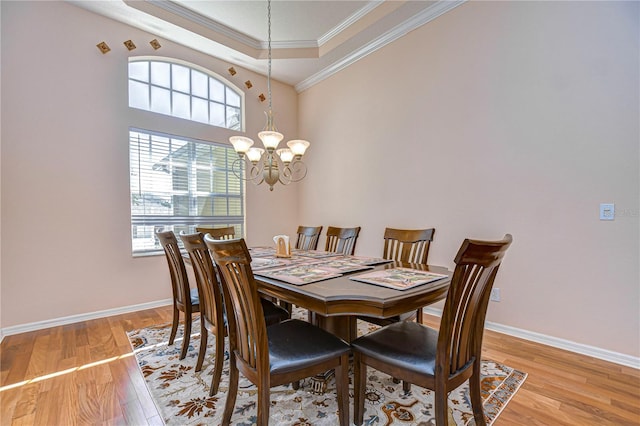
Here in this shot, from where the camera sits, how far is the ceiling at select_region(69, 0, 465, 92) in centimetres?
301

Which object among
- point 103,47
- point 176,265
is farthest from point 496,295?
point 103,47

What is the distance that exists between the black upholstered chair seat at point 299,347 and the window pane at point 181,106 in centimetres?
314

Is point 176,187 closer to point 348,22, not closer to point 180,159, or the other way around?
point 180,159

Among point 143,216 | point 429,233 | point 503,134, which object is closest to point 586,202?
point 503,134

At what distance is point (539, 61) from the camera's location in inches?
93.4

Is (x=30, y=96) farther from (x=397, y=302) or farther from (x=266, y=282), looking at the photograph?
(x=397, y=302)

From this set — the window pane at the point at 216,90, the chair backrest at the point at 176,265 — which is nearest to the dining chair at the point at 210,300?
the chair backrest at the point at 176,265

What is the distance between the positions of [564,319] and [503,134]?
61.1 inches

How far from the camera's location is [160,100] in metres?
3.50

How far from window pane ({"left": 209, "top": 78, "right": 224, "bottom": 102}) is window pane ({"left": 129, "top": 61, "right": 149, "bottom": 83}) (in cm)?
75

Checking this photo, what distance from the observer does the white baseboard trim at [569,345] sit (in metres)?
2.01

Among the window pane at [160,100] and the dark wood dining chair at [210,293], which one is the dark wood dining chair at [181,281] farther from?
the window pane at [160,100]

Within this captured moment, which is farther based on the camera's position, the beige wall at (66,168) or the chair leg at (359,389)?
the beige wall at (66,168)

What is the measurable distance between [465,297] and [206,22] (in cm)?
380
